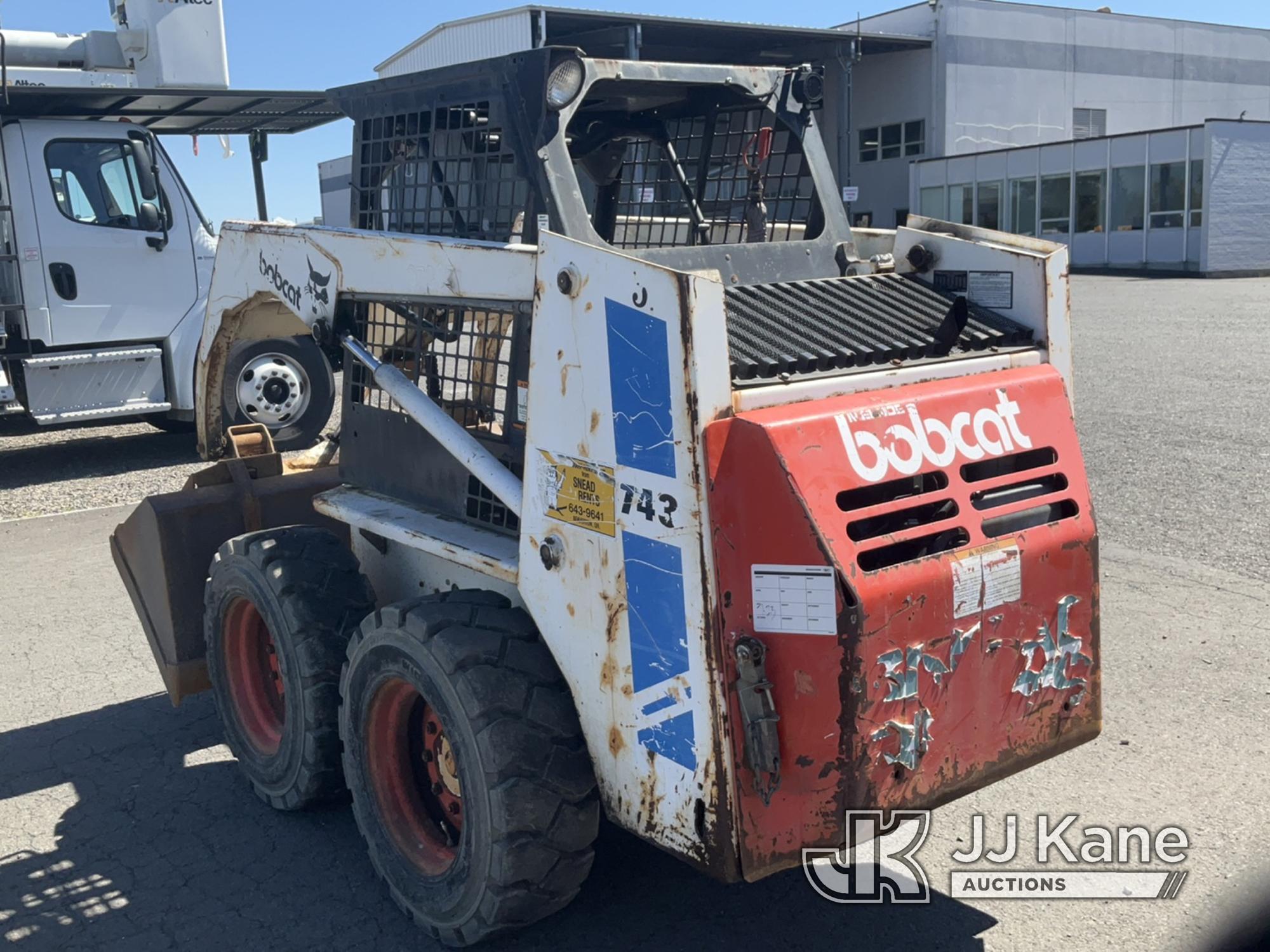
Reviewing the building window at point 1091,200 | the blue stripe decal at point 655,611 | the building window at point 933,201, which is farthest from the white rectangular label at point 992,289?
the building window at point 933,201

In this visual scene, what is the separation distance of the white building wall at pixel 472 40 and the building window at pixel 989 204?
13648 mm

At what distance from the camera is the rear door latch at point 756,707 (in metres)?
2.74

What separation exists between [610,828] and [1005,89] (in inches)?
1530

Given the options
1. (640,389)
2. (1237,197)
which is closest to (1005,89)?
(1237,197)

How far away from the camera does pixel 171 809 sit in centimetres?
432

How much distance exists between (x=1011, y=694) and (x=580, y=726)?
1.08 meters

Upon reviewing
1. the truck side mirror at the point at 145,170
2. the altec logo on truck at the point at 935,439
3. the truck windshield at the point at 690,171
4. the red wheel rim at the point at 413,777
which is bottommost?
the red wheel rim at the point at 413,777

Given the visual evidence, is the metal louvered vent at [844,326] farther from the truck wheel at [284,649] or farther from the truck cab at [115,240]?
the truck cab at [115,240]

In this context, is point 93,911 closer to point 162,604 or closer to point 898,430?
point 162,604

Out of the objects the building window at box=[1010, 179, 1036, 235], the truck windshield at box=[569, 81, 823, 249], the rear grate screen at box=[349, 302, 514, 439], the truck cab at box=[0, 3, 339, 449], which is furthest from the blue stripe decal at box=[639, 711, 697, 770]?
the building window at box=[1010, 179, 1036, 235]

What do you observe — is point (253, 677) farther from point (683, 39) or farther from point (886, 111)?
point (886, 111)

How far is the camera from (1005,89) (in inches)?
1521

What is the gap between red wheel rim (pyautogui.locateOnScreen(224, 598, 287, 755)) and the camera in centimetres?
441

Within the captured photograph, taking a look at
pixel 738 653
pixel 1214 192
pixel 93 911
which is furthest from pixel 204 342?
pixel 1214 192
